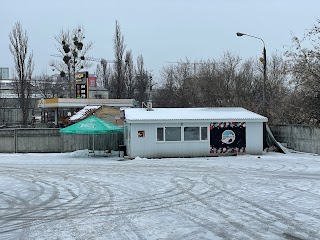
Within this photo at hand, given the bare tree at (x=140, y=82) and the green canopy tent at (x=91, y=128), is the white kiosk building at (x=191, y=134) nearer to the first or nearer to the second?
the green canopy tent at (x=91, y=128)

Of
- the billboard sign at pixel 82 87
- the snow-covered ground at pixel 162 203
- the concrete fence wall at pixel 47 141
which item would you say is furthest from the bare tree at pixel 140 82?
the snow-covered ground at pixel 162 203

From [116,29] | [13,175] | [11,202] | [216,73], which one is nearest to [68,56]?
[116,29]

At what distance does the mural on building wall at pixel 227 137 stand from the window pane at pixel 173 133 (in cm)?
208

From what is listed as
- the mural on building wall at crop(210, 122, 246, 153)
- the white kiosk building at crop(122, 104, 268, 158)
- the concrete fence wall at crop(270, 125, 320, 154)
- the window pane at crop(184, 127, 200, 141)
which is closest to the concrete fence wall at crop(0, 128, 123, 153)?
the white kiosk building at crop(122, 104, 268, 158)

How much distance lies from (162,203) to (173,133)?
14.8m

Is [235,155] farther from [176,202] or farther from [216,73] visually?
[216,73]

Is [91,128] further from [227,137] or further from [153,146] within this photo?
[227,137]

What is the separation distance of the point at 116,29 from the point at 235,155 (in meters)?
37.8

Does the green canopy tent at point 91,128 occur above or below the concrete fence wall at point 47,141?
above

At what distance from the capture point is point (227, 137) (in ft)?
87.1

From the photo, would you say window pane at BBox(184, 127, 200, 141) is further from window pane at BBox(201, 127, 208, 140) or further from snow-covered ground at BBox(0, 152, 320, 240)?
snow-covered ground at BBox(0, 152, 320, 240)

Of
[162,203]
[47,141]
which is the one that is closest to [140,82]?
[47,141]

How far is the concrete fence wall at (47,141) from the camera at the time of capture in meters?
30.1

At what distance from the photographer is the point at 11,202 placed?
1177 centimetres
